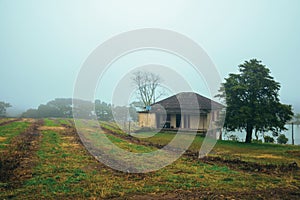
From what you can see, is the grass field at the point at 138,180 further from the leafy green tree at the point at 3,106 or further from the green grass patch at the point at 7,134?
the leafy green tree at the point at 3,106

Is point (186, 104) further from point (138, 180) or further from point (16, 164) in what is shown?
point (16, 164)

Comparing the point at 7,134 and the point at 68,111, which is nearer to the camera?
the point at 7,134

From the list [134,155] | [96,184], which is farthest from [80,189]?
[134,155]

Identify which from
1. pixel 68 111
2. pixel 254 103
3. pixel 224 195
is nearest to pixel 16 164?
pixel 224 195

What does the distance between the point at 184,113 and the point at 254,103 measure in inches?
372

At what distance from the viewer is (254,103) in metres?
19.4

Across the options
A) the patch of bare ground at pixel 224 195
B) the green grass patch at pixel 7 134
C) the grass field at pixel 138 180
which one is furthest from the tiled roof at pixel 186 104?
the patch of bare ground at pixel 224 195

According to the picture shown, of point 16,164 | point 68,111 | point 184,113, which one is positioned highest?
point 68,111

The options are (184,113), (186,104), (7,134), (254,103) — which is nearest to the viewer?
(7,134)

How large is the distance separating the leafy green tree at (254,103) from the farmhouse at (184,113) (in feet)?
19.6

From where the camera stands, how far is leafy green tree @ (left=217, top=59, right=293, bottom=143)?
19062 mm

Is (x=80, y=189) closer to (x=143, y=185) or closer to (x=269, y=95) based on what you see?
(x=143, y=185)

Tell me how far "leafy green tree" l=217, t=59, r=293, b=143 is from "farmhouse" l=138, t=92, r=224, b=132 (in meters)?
5.97

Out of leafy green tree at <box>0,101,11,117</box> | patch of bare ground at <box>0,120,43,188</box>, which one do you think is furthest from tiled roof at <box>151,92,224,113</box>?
leafy green tree at <box>0,101,11,117</box>
